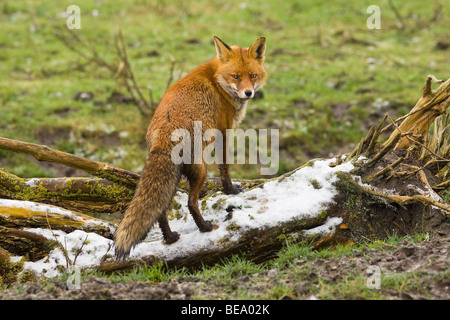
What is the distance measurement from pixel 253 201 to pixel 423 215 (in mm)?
1886

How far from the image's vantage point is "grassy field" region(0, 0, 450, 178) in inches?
412

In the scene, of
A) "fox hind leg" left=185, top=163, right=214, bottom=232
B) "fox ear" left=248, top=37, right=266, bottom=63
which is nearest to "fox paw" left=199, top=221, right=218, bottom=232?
"fox hind leg" left=185, top=163, right=214, bottom=232

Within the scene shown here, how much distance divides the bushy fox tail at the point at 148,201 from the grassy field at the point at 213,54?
196 inches

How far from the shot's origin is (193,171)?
16.9 ft

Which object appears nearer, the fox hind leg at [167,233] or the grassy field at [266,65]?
the fox hind leg at [167,233]

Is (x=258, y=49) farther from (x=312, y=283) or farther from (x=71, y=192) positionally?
(x=312, y=283)

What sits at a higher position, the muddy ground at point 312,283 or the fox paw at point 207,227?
the fox paw at point 207,227

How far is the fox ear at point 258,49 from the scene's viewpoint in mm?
5973

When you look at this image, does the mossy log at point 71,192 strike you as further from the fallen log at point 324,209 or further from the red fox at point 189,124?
the red fox at point 189,124

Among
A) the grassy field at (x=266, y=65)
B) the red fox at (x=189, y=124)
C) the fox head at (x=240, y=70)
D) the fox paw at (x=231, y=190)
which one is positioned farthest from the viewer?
the grassy field at (x=266, y=65)

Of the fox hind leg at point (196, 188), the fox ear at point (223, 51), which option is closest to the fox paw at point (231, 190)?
the fox hind leg at point (196, 188)

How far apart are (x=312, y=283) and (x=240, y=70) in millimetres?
2795

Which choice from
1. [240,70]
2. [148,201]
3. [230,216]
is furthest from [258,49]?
[148,201]
